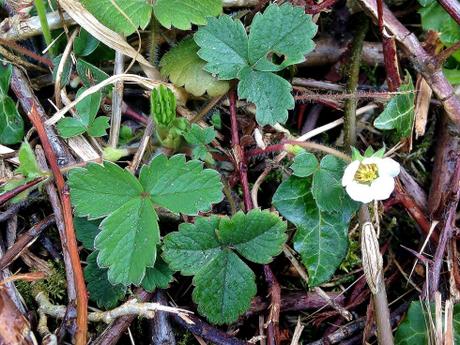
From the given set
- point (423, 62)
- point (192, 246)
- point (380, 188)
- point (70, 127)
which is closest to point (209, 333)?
point (192, 246)

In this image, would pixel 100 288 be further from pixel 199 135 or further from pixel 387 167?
pixel 387 167

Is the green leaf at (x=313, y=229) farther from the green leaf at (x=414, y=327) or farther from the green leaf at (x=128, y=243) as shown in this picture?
the green leaf at (x=128, y=243)

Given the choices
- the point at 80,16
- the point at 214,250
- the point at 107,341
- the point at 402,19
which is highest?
the point at 80,16

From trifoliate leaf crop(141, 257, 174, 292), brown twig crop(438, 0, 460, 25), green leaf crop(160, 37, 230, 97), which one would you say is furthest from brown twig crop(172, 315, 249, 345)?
brown twig crop(438, 0, 460, 25)

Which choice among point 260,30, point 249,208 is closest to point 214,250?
point 249,208

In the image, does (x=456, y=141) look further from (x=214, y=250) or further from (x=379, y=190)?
(x=214, y=250)

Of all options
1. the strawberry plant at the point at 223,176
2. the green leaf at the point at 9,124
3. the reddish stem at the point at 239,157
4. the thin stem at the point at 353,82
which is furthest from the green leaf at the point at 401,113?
the green leaf at the point at 9,124
